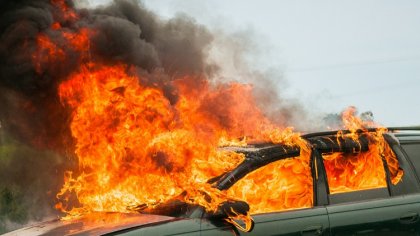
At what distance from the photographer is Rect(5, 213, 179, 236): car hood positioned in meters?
4.01

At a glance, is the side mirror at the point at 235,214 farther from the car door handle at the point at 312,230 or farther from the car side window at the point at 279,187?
the car door handle at the point at 312,230

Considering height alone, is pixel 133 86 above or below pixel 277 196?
above

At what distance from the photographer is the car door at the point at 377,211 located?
452cm

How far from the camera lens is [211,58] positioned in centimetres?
1273

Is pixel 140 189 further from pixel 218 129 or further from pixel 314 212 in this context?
pixel 218 129

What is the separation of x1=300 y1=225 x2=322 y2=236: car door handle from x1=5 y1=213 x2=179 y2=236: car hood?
3.42 feet

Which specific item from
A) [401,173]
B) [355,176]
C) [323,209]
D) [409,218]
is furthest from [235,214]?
[401,173]

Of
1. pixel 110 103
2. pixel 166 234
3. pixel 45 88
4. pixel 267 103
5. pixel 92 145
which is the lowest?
pixel 166 234

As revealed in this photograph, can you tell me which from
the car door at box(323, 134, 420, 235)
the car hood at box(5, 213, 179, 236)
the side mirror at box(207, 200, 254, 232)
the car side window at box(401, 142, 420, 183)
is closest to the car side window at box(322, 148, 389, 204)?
the car door at box(323, 134, 420, 235)

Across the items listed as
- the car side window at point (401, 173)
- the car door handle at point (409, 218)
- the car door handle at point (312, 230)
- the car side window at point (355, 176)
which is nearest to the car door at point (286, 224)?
the car door handle at point (312, 230)

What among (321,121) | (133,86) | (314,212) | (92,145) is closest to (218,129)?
(133,86)

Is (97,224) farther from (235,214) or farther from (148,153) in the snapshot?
(148,153)

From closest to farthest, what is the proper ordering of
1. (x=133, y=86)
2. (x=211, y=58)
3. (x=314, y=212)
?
(x=314, y=212) < (x=133, y=86) < (x=211, y=58)

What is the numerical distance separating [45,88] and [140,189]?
3973 mm
